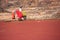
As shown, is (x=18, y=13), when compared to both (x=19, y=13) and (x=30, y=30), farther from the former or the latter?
(x=30, y=30)

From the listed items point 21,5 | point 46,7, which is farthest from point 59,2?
point 21,5

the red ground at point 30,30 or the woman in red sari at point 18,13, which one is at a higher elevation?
the woman in red sari at point 18,13

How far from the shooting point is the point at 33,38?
2.71 metres

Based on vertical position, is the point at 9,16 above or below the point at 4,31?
above

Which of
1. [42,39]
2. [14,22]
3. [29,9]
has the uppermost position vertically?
[29,9]

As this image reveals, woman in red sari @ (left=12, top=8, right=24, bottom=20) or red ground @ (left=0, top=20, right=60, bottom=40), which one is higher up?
woman in red sari @ (left=12, top=8, right=24, bottom=20)

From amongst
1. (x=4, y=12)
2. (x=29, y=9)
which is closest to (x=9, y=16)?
(x=4, y=12)

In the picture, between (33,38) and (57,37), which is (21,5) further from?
(57,37)

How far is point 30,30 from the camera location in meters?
2.76

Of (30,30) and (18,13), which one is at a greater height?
(18,13)

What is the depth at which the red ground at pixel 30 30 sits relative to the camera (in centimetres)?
271

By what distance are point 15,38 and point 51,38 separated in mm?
504

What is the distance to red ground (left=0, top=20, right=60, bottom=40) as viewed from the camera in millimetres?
2705

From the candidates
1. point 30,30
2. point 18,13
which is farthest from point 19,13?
point 30,30
